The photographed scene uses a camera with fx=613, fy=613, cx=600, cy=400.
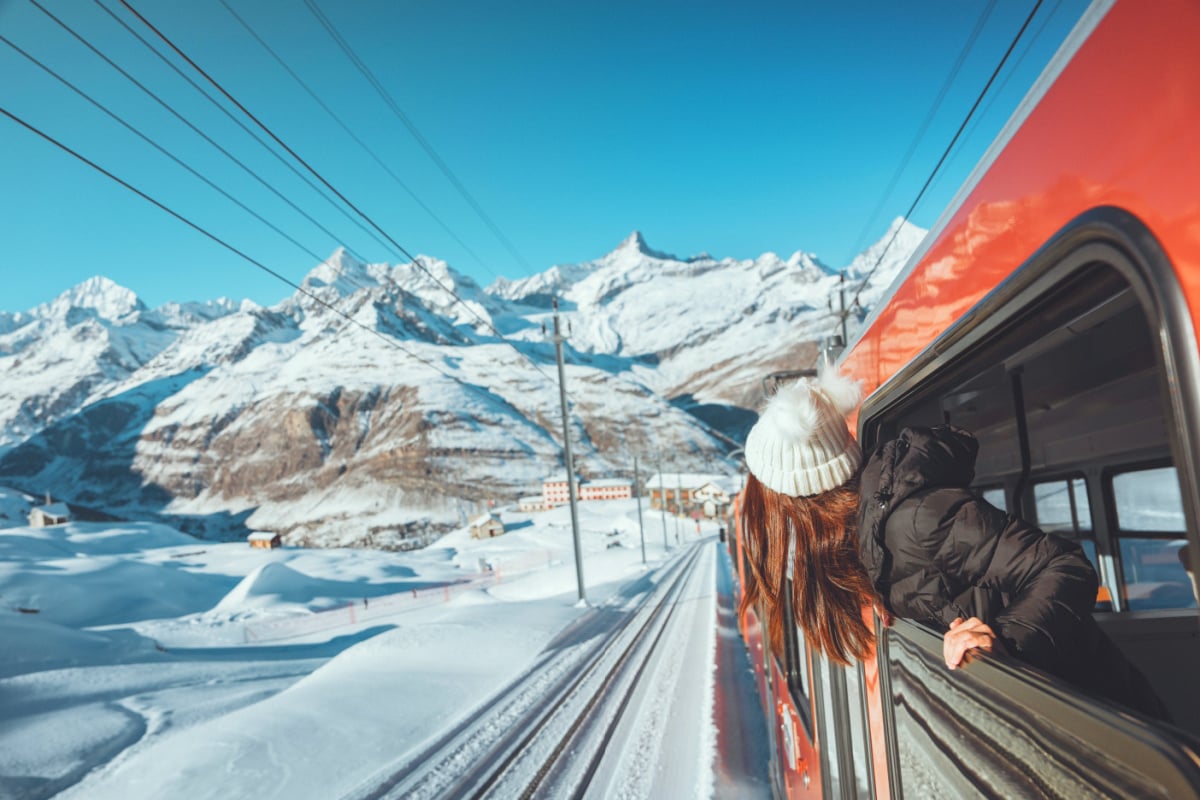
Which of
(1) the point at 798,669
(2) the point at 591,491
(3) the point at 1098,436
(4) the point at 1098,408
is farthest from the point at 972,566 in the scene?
(2) the point at 591,491

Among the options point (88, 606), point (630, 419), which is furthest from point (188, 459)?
point (88, 606)

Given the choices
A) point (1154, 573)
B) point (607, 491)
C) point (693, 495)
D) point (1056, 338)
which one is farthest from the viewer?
point (607, 491)

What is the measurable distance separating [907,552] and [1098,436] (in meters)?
4.05

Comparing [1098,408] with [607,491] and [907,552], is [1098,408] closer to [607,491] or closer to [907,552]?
[907,552]

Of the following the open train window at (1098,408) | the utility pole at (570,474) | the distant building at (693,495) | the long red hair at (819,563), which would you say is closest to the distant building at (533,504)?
the distant building at (693,495)

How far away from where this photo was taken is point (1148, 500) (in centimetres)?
449

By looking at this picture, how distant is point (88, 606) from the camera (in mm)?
29516

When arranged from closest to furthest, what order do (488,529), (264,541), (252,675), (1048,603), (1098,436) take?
(1048,603), (1098,436), (252,675), (264,541), (488,529)

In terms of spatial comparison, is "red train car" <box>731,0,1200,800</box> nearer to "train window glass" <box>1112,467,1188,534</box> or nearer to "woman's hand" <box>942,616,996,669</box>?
"woman's hand" <box>942,616,996,669</box>

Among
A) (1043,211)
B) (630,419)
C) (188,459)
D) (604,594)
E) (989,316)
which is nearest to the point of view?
(1043,211)

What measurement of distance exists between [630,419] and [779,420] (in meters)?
147

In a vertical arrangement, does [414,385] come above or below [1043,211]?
above

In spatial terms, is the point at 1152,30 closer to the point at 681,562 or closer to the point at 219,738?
the point at 219,738

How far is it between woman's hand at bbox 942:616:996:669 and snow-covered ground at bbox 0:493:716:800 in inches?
232
